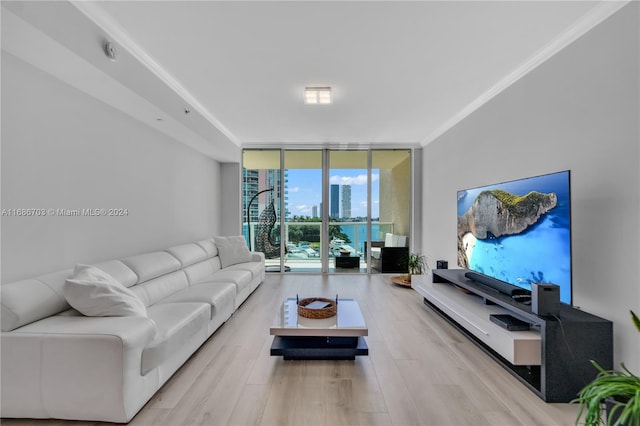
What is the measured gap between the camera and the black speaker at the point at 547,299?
1.83m

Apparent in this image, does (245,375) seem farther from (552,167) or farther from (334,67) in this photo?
(552,167)

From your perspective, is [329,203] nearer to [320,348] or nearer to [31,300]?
[320,348]

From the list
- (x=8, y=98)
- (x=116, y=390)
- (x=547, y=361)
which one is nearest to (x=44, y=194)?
(x=8, y=98)

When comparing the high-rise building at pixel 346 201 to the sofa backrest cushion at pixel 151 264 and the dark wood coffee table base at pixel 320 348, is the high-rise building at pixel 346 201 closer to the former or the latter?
the sofa backrest cushion at pixel 151 264

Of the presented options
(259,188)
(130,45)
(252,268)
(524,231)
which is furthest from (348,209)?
(130,45)

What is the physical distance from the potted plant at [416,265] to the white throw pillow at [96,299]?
3970mm

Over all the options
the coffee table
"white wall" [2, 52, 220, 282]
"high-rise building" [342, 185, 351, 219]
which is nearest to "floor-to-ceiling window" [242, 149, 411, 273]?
"high-rise building" [342, 185, 351, 219]

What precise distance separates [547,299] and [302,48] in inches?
105

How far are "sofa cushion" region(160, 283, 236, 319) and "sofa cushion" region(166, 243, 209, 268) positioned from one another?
0.50 m

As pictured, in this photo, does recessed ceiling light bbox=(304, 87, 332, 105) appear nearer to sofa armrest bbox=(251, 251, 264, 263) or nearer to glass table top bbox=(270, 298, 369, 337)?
glass table top bbox=(270, 298, 369, 337)

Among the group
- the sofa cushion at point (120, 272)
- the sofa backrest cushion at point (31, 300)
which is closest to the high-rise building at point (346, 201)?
the sofa cushion at point (120, 272)

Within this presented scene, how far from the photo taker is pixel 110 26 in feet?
6.75

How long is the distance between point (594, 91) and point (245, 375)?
326 centimetres

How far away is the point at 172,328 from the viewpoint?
6.56 feet
